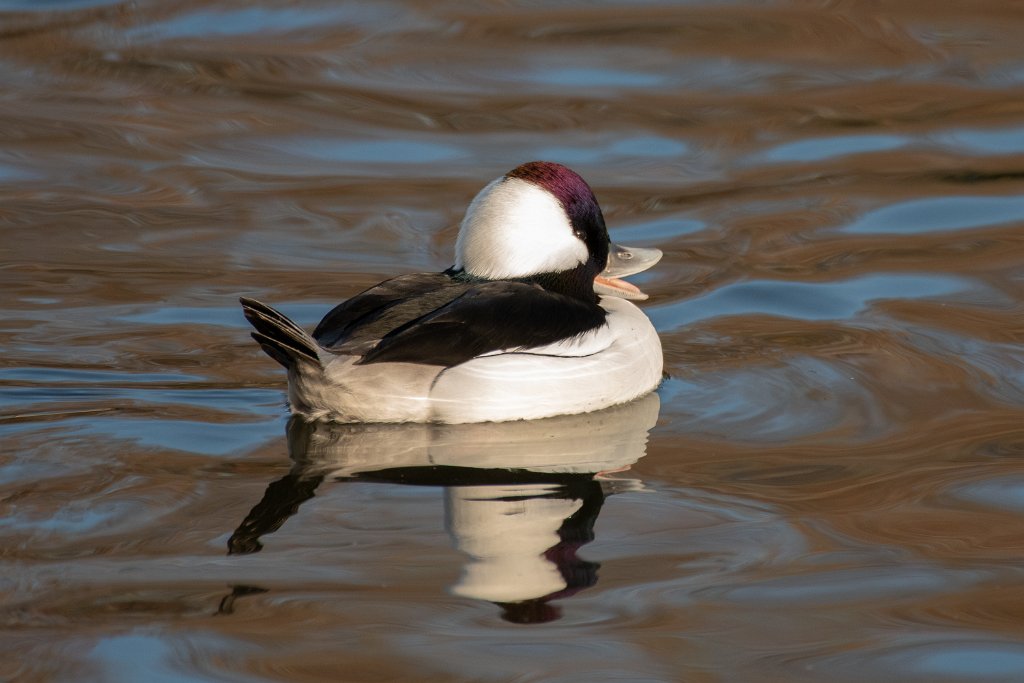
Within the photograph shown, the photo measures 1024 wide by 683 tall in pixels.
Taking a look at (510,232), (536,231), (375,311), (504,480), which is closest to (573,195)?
(536,231)

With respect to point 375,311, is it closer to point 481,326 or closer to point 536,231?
point 481,326

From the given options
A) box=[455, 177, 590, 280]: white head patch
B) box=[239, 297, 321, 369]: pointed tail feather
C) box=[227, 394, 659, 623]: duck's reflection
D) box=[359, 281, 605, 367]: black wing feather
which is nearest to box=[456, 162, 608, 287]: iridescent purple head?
box=[455, 177, 590, 280]: white head patch

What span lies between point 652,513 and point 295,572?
1345 mm

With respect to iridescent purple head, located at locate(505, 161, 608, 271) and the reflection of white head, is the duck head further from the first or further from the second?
the reflection of white head

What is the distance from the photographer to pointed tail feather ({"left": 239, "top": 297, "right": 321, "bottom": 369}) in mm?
5953

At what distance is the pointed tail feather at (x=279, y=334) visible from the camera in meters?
5.95

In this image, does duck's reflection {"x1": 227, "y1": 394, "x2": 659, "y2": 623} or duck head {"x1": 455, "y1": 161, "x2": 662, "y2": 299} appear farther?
duck head {"x1": 455, "y1": 161, "x2": 662, "y2": 299}

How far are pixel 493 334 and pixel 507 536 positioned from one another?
4.05 feet

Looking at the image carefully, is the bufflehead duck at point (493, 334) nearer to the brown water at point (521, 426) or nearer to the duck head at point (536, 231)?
the duck head at point (536, 231)

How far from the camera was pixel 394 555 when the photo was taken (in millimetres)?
5270

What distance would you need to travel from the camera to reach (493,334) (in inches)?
256

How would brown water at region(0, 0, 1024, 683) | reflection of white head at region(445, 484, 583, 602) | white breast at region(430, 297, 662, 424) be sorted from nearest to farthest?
brown water at region(0, 0, 1024, 683) < reflection of white head at region(445, 484, 583, 602) < white breast at region(430, 297, 662, 424)

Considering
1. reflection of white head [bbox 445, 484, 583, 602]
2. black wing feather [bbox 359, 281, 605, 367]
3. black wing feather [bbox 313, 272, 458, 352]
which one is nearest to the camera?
reflection of white head [bbox 445, 484, 583, 602]

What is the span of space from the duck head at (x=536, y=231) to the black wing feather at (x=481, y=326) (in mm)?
215
